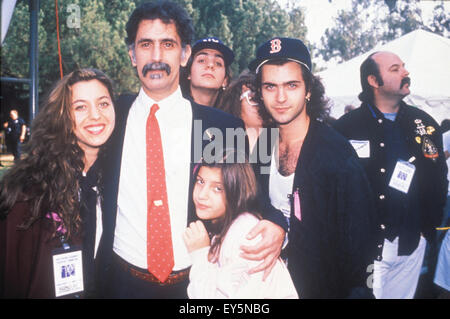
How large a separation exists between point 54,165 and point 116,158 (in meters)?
0.31

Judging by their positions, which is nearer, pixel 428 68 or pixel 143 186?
pixel 143 186

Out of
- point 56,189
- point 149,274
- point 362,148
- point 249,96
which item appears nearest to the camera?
point 56,189

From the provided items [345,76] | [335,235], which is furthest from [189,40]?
[345,76]

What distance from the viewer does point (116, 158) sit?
1.74 metres

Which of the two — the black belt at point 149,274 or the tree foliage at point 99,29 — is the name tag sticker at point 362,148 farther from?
the black belt at point 149,274

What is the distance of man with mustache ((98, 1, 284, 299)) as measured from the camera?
66.5 inches

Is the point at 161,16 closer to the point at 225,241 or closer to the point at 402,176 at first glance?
the point at 225,241

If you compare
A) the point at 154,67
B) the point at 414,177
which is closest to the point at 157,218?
the point at 154,67

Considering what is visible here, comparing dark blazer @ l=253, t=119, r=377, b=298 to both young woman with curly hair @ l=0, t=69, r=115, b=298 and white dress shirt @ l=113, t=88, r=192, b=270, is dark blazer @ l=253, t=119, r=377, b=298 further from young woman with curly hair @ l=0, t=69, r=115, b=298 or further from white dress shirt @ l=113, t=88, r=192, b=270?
young woman with curly hair @ l=0, t=69, r=115, b=298

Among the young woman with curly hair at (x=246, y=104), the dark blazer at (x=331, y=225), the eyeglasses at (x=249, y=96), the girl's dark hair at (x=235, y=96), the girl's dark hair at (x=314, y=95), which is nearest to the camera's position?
the dark blazer at (x=331, y=225)

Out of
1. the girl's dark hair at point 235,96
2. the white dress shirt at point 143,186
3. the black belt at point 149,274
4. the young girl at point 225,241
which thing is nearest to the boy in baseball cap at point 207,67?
the girl's dark hair at point 235,96

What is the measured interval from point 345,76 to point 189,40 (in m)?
3.42

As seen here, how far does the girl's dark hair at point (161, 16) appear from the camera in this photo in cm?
175

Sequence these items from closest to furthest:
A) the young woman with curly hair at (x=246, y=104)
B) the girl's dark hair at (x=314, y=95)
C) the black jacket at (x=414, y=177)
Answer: the girl's dark hair at (x=314, y=95)
the black jacket at (x=414, y=177)
the young woman with curly hair at (x=246, y=104)
